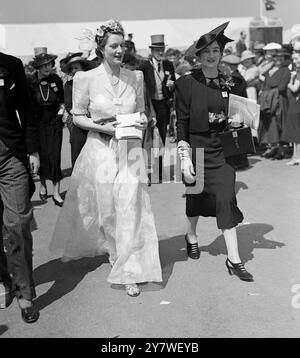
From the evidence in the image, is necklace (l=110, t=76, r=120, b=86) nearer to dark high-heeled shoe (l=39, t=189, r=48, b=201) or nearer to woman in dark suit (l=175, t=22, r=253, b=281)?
woman in dark suit (l=175, t=22, r=253, b=281)

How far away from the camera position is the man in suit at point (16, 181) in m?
4.37

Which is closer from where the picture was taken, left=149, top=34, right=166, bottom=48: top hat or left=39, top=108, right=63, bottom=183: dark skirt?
left=39, top=108, right=63, bottom=183: dark skirt

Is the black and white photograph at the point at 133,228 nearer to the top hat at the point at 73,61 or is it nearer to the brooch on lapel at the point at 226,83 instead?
the brooch on lapel at the point at 226,83

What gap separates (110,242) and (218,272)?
3.19 ft

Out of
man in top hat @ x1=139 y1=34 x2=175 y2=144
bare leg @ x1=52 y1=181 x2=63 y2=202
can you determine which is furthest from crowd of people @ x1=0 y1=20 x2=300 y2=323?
man in top hat @ x1=139 y1=34 x2=175 y2=144

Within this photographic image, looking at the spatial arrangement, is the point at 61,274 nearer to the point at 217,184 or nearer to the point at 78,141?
the point at 217,184

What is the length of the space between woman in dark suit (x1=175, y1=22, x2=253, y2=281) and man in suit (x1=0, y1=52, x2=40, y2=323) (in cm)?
138

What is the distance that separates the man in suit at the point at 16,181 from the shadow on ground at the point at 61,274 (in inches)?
12.5

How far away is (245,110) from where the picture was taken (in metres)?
5.14

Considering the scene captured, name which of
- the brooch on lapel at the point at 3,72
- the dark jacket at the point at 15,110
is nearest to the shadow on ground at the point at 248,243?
the dark jacket at the point at 15,110

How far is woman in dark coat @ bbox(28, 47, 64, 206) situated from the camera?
27.8ft

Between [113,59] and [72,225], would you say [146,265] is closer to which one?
[72,225]

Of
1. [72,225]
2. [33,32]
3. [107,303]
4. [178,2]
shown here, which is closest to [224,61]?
[178,2]

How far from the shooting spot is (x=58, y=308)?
463 cm
